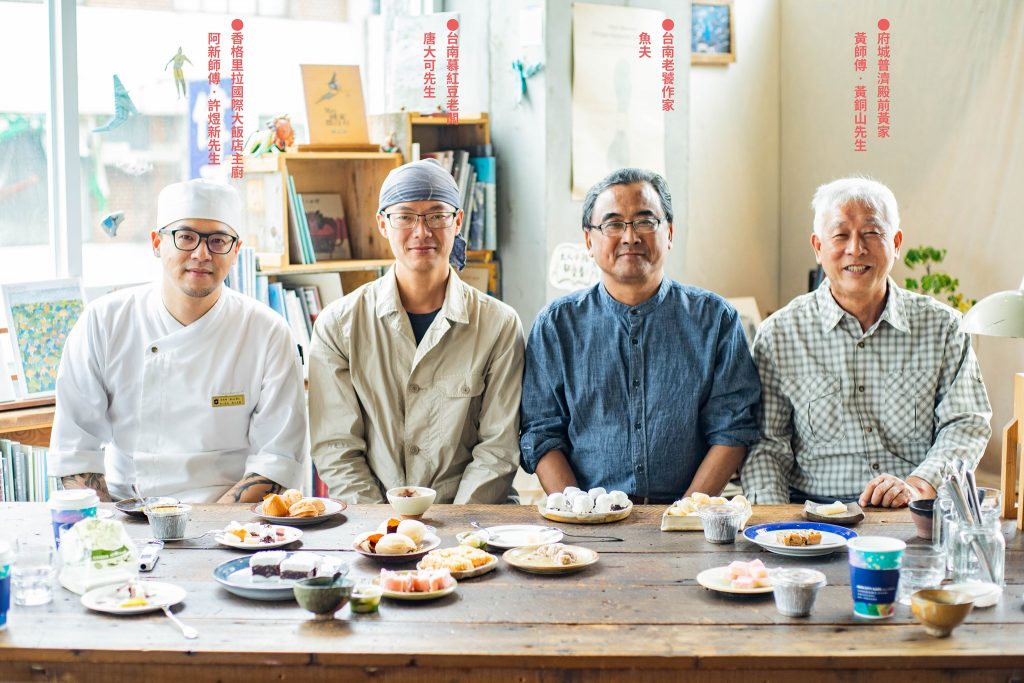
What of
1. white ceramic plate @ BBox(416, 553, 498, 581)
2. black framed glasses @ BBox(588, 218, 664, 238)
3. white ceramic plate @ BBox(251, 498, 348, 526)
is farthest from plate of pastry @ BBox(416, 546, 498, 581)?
black framed glasses @ BBox(588, 218, 664, 238)

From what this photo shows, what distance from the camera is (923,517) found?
228 centimetres

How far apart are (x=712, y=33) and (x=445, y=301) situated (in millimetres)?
2700

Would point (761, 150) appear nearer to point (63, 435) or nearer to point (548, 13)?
point (548, 13)

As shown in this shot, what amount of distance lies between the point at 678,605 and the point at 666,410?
105 centimetres

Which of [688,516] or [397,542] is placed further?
[688,516]

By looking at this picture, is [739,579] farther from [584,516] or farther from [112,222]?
[112,222]

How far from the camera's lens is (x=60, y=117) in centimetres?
394

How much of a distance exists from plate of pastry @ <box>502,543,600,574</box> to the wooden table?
0.04 metres

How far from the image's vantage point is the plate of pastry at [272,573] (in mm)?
1941

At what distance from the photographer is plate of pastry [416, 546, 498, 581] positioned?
206cm

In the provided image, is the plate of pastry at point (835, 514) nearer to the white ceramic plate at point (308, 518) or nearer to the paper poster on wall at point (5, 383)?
the white ceramic plate at point (308, 518)

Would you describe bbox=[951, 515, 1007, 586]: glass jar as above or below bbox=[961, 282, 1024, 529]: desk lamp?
below

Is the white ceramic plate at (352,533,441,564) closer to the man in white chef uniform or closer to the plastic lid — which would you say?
the plastic lid

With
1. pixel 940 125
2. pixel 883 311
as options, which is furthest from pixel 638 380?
pixel 940 125
